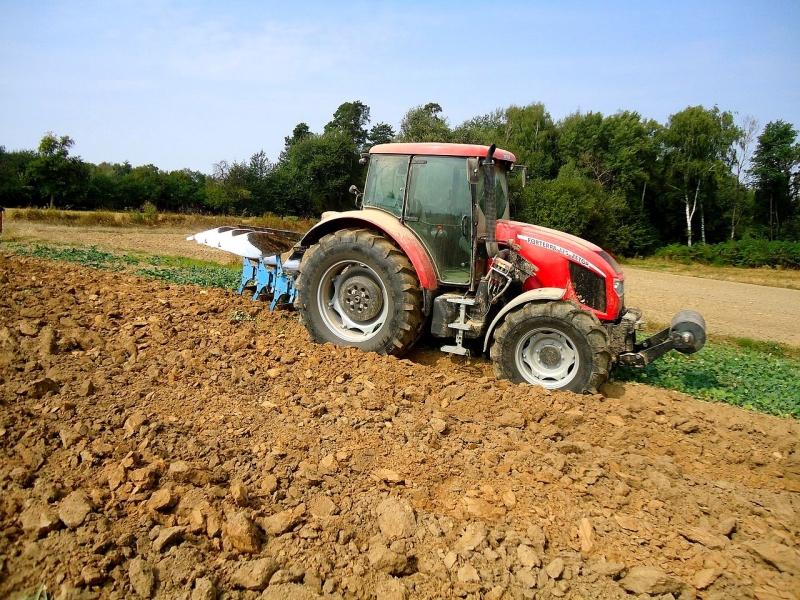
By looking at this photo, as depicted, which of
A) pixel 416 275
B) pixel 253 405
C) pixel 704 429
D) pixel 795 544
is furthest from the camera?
pixel 416 275

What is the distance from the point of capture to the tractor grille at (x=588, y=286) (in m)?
5.17

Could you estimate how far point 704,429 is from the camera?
4.51 meters

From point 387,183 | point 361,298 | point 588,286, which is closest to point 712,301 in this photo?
point 588,286

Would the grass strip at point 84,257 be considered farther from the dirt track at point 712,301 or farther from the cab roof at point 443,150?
the cab roof at point 443,150

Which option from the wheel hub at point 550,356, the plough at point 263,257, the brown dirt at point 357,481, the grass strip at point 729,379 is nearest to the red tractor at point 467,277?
the wheel hub at point 550,356

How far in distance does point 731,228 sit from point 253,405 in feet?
138

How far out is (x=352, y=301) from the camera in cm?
568

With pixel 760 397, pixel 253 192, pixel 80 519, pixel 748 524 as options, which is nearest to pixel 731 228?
pixel 253 192

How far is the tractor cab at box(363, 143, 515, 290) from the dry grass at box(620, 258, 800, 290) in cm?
2335

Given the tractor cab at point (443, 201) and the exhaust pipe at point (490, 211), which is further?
the tractor cab at point (443, 201)

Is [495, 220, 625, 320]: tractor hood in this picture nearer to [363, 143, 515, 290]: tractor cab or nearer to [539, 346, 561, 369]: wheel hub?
[363, 143, 515, 290]: tractor cab

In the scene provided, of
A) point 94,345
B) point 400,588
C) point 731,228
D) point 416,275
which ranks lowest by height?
point 400,588

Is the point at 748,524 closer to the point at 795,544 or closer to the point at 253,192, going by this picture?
the point at 795,544

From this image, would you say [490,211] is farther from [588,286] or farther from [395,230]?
[588,286]
